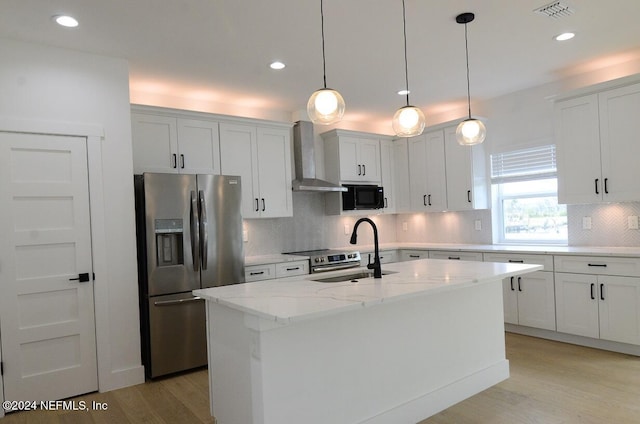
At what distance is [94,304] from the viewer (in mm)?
3316

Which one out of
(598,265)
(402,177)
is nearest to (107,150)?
(402,177)

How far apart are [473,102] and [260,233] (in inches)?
125

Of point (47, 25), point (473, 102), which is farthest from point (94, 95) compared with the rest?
point (473, 102)

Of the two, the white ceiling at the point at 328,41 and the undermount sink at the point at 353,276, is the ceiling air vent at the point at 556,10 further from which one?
the undermount sink at the point at 353,276

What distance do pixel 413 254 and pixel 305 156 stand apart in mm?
1879

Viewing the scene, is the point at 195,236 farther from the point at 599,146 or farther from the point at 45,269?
the point at 599,146

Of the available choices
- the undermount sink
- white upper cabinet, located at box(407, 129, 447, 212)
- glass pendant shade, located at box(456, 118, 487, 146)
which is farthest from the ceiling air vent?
white upper cabinet, located at box(407, 129, 447, 212)

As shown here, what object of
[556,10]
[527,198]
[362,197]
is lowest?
[527,198]

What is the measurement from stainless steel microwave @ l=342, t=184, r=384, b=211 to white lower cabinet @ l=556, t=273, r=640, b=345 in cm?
234

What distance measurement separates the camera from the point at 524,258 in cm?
425

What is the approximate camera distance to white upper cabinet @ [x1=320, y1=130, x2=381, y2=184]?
5453 millimetres

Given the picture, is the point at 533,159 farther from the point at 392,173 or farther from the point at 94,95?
the point at 94,95

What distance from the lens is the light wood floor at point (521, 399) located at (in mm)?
2672

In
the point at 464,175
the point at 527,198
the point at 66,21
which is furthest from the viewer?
the point at 464,175
